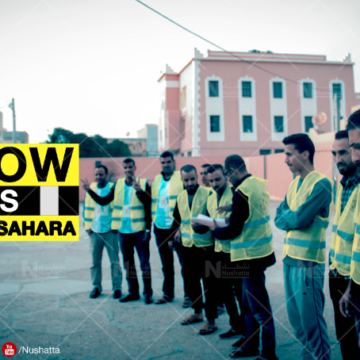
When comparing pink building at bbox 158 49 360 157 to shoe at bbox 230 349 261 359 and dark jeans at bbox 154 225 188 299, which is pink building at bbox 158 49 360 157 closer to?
dark jeans at bbox 154 225 188 299

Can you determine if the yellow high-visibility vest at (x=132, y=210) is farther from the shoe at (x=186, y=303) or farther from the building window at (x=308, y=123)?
the building window at (x=308, y=123)

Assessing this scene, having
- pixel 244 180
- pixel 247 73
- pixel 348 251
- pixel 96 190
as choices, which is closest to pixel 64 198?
pixel 96 190

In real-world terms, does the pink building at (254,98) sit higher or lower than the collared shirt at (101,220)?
higher

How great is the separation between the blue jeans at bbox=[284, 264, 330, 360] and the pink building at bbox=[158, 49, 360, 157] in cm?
2614

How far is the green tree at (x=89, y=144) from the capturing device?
31172 mm

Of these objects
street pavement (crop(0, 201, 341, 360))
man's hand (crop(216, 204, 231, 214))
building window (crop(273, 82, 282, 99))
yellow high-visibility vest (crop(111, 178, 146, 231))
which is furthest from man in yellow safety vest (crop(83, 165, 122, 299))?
building window (crop(273, 82, 282, 99))

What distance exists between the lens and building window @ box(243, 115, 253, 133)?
30.1 metres

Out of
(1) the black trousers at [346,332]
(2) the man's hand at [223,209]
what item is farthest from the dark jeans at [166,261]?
(1) the black trousers at [346,332]

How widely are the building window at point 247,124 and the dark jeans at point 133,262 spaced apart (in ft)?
84.1

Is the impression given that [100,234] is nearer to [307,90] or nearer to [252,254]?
[252,254]

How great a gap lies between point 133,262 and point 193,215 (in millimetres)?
1483

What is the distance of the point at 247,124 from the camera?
30156 millimetres

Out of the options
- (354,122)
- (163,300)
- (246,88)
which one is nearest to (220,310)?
(163,300)

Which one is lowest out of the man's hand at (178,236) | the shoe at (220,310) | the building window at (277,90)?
the shoe at (220,310)
